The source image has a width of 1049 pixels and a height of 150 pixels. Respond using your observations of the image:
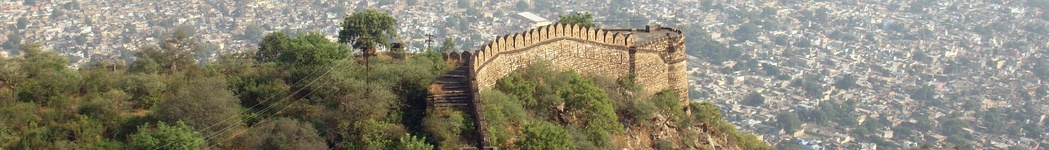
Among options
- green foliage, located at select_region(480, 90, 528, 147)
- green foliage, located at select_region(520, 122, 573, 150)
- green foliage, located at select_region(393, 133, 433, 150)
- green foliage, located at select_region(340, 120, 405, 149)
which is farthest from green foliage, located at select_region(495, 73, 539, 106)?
green foliage, located at select_region(393, 133, 433, 150)

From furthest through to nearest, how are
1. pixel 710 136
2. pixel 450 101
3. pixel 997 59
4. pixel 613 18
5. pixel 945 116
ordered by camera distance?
pixel 613 18 < pixel 997 59 < pixel 945 116 < pixel 710 136 < pixel 450 101

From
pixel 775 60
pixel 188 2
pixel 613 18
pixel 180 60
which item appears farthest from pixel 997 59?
pixel 180 60

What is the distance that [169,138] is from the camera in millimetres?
16953

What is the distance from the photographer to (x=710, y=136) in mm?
24875

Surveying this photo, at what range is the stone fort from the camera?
1902 centimetres

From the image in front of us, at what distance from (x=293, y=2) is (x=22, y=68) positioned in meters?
56.3

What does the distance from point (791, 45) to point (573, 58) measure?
191 ft

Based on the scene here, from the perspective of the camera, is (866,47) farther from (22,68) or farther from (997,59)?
(22,68)

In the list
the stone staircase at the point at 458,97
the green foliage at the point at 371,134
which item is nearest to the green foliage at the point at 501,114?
the stone staircase at the point at 458,97

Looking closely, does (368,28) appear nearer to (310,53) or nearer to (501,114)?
(310,53)

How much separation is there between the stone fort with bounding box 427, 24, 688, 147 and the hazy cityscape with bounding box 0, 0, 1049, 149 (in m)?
25.0

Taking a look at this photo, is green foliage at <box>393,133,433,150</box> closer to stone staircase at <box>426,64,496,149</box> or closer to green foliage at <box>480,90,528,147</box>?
stone staircase at <box>426,64,496,149</box>

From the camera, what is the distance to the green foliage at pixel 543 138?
18109 mm

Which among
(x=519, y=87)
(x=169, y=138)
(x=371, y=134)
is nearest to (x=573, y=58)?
(x=519, y=87)
